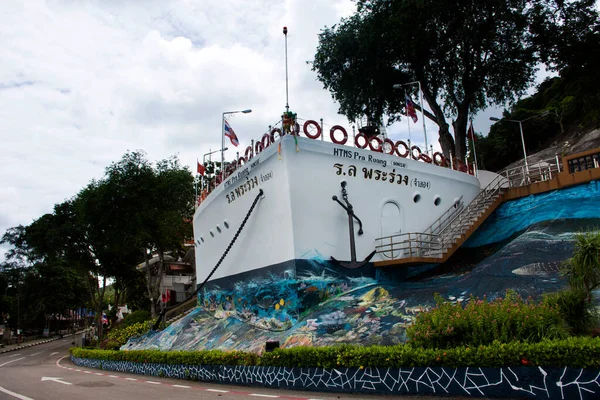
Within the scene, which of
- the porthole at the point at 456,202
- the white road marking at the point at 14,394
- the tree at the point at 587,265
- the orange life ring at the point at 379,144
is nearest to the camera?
the tree at the point at 587,265

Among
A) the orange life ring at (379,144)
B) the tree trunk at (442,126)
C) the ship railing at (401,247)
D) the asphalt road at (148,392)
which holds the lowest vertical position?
the asphalt road at (148,392)

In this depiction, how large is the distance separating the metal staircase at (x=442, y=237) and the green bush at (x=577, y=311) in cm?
821

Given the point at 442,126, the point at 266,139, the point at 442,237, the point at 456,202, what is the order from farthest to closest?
1. the point at 442,126
2. the point at 456,202
3. the point at 442,237
4. the point at 266,139

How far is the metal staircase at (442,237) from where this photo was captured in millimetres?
19781

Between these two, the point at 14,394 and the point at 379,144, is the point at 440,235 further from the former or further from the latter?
the point at 14,394

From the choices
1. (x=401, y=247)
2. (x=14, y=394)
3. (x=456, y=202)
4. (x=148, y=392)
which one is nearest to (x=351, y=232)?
(x=401, y=247)

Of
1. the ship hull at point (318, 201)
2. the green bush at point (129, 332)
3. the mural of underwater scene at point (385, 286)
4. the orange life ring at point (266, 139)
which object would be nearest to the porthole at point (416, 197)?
the ship hull at point (318, 201)

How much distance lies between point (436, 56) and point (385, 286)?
64.2 ft

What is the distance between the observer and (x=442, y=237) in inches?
848

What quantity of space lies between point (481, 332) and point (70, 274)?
62.5m

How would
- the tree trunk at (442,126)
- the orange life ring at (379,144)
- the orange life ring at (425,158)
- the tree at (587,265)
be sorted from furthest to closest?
the tree trunk at (442,126)
the orange life ring at (425,158)
the orange life ring at (379,144)
the tree at (587,265)

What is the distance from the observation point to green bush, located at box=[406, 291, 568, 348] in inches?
397

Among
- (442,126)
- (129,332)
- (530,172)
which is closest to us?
(530,172)

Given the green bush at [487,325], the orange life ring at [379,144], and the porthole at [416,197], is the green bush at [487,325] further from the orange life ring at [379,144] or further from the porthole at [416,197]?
the porthole at [416,197]
